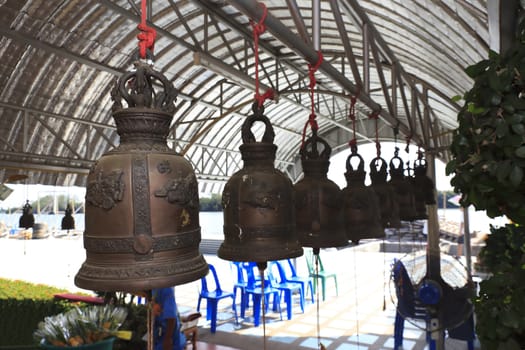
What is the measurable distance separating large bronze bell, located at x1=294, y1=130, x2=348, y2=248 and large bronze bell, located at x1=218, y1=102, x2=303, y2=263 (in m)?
0.38

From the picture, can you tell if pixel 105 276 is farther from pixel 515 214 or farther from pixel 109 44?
pixel 109 44

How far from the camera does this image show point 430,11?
15.1ft

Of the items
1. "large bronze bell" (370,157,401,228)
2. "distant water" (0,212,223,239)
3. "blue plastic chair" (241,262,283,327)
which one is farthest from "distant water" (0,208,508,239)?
"large bronze bell" (370,157,401,228)

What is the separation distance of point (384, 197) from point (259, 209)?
77.8 inches

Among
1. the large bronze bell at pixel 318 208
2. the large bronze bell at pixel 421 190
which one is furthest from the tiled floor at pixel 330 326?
the large bronze bell at pixel 318 208

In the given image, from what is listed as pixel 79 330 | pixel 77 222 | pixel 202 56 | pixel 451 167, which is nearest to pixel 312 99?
pixel 451 167

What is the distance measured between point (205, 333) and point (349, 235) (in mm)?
6308

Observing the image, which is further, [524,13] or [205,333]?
[205,333]

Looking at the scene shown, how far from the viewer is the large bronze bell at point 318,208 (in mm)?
2621

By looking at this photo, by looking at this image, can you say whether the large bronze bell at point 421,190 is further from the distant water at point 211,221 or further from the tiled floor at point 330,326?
the distant water at point 211,221

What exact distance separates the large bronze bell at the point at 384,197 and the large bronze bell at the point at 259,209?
68.1 inches

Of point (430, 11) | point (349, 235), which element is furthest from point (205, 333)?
point (430, 11)

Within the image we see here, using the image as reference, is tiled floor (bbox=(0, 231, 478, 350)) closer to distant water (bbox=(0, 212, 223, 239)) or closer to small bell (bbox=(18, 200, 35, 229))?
small bell (bbox=(18, 200, 35, 229))

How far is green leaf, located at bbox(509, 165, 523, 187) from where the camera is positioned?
1.33 metres
